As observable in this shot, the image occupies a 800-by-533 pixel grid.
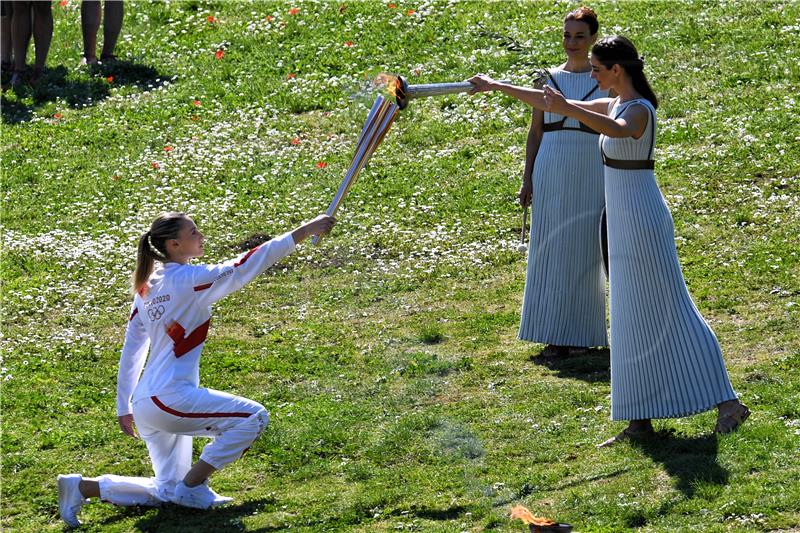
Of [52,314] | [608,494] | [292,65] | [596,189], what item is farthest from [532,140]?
[292,65]

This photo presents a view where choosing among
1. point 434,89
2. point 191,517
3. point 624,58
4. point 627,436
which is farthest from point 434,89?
point 191,517

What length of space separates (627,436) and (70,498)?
3.45m

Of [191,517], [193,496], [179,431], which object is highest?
[179,431]

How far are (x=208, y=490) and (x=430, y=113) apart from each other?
30.3 feet

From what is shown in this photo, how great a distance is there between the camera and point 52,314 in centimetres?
1193

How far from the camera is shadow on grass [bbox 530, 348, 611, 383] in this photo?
31.3 feet

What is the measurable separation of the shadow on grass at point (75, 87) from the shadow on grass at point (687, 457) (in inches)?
455

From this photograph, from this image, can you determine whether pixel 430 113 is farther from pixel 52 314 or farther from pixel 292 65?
pixel 52 314

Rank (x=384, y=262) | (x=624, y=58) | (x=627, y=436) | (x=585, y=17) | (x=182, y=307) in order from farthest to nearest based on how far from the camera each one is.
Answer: (x=384, y=262), (x=585, y=17), (x=627, y=436), (x=624, y=58), (x=182, y=307)

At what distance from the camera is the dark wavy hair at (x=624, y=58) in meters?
7.56

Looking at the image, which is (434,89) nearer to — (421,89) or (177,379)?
(421,89)

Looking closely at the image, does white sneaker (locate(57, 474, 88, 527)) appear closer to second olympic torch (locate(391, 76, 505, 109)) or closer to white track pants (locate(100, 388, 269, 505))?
white track pants (locate(100, 388, 269, 505))

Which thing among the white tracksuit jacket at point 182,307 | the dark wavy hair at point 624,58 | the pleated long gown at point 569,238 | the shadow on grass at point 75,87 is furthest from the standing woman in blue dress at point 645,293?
the shadow on grass at point 75,87

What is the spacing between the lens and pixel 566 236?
33.1 ft
